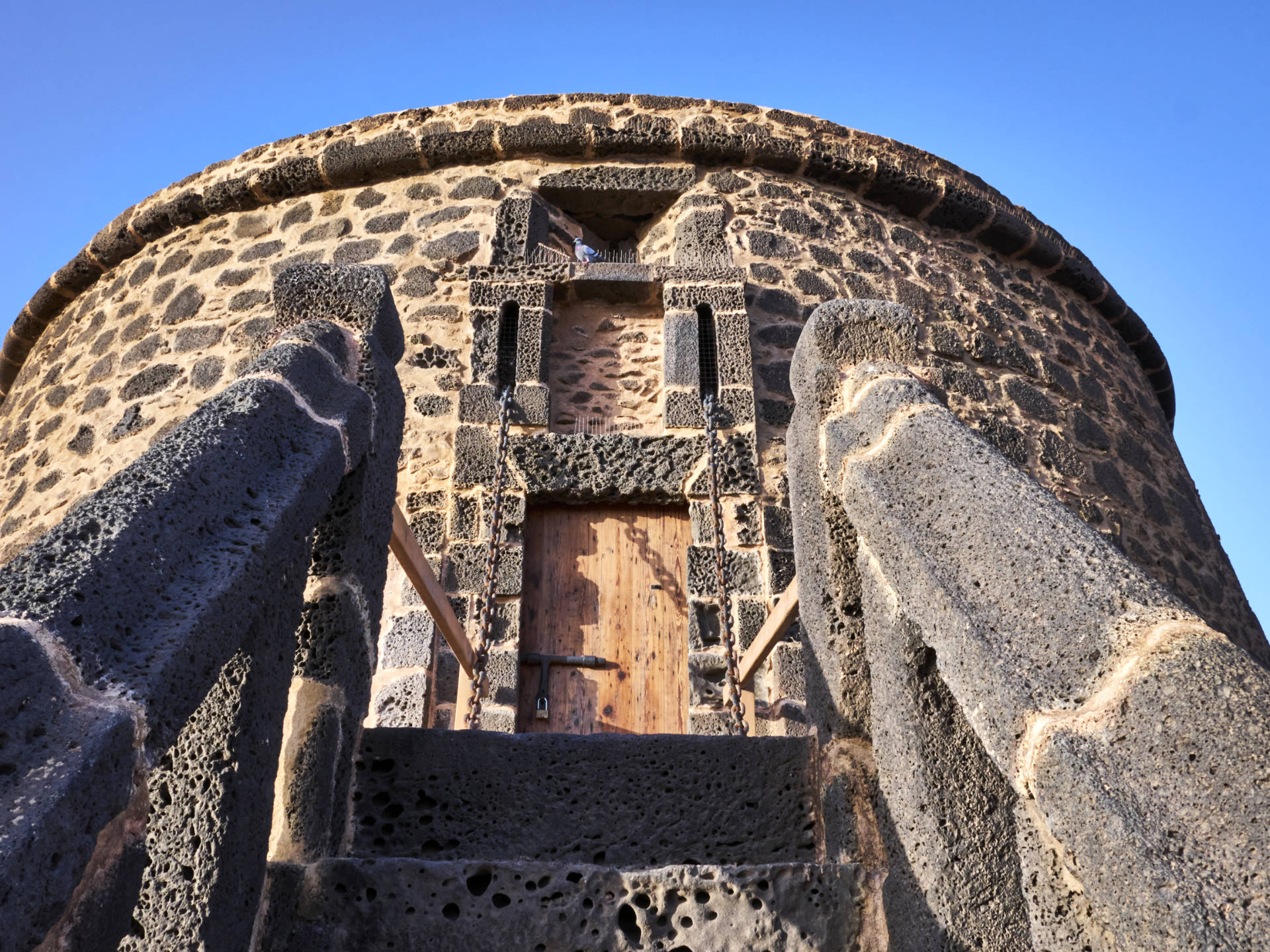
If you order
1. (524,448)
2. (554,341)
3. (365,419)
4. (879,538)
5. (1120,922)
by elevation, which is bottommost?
(1120,922)

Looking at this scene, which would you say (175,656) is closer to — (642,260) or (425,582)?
(425,582)

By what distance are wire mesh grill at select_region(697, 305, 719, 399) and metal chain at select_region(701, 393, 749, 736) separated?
6 cm

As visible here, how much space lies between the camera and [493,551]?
14.7 feet

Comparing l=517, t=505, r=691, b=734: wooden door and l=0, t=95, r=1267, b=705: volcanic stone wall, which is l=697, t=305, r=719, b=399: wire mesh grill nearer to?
l=0, t=95, r=1267, b=705: volcanic stone wall

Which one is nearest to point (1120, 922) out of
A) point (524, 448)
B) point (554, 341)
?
point (524, 448)

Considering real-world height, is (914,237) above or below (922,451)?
above

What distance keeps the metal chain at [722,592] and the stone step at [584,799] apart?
1.49m

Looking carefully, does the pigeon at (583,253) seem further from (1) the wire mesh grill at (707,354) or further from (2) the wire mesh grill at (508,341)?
(1) the wire mesh grill at (707,354)

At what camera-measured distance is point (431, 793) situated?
6.92ft

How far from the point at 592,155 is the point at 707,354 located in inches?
64.5

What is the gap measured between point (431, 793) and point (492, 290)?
13.0ft

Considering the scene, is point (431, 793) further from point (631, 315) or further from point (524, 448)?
point (631, 315)

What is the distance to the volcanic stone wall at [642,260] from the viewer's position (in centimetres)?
566

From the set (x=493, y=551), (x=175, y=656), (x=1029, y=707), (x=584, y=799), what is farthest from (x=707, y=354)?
(x=175, y=656)
